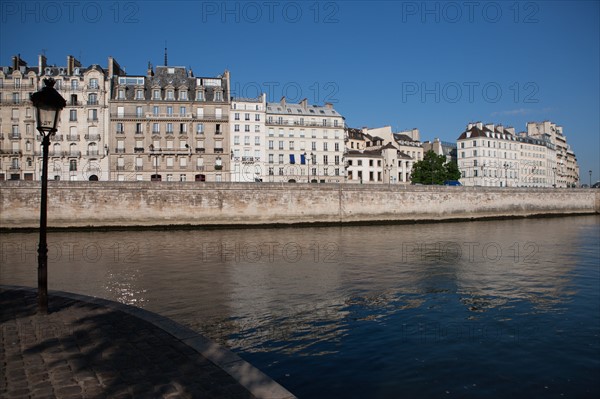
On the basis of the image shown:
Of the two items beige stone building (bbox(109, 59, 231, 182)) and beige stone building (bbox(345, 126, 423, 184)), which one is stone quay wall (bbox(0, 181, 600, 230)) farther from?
beige stone building (bbox(345, 126, 423, 184))

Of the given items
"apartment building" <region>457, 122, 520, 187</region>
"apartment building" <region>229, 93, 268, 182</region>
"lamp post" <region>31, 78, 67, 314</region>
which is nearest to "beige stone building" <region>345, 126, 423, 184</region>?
"apartment building" <region>457, 122, 520, 187</region>

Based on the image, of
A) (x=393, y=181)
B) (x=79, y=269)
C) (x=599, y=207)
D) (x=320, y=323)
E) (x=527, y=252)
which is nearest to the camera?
(x=320, y=323)

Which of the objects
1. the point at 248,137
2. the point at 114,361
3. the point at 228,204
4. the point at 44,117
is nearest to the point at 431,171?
the point at 248,137

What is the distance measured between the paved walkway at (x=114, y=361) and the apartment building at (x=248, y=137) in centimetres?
5676

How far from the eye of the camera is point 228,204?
44.0 metres

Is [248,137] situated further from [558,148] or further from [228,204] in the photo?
[558,148]

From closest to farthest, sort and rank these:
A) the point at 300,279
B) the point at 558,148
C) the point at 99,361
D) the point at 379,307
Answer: the point at 99,361 → the point at 379,307 → the point at 300,279 → the point at 558,148

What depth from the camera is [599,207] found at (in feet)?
→ 227

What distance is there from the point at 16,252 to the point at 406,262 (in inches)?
821

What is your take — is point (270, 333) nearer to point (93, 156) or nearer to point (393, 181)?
point (93, 156)

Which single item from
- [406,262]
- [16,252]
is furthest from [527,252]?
[16,252]

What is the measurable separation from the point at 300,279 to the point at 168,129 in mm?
46776

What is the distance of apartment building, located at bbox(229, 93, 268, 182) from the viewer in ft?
213

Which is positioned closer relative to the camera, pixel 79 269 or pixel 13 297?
pixel 13 297
